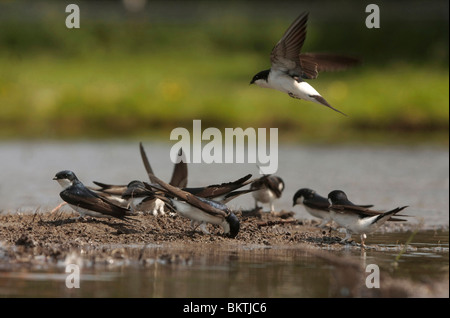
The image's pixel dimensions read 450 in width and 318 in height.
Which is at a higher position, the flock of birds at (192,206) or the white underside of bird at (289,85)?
the white underside of bird at (289,85)

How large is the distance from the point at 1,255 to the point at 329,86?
70.4 ft

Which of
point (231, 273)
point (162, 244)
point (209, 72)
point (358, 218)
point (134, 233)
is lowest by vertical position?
point (231, 273)

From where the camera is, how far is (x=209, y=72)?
33625 millimetres

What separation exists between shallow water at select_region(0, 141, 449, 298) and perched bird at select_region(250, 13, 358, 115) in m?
1.87

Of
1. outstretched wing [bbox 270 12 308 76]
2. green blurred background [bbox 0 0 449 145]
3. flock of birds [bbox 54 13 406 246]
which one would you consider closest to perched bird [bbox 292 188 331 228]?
flock of birds [bbox 54 13 406 246]

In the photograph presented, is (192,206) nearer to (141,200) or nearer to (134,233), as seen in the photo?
(134,233)

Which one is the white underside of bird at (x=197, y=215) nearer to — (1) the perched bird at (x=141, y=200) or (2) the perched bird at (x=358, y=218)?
(1) the perched bird at (x=141, y=200)

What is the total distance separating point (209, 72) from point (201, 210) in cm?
2373

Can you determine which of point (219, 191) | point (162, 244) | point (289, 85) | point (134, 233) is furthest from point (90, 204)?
point (289, 85)

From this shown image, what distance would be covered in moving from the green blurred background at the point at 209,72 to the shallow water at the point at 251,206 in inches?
162

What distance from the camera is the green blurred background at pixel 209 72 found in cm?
2686

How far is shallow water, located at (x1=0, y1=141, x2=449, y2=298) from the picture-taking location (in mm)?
7586

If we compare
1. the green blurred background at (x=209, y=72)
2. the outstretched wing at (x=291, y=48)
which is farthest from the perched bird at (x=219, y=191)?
the green blurred background at (x=209, y=72)
